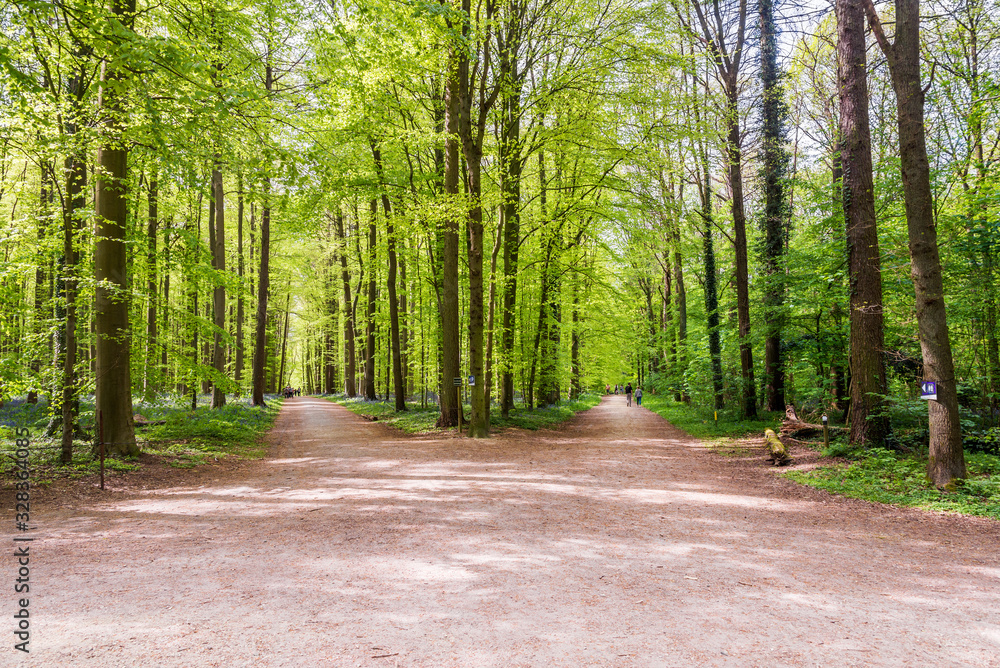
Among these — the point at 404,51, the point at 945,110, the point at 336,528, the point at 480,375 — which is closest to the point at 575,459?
the point at 480,375

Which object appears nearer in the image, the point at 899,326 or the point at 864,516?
the point at 864,516

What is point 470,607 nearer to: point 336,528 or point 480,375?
point 336,528

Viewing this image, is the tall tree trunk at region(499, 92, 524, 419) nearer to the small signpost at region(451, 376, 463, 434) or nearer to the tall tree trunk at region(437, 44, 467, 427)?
the tall tree trunk at region(437, 44, 467, 427)

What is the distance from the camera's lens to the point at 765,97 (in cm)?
1477

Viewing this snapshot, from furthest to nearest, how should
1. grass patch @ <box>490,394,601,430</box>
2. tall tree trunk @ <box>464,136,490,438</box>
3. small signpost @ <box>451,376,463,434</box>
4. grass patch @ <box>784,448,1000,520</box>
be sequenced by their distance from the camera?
grass patch @ <box>490,394,601,430</box>, small signpost @ <box>451,376,463,434</box>, tall tree trunk @ <box>464,136,490,438</box>, grass patch @ <box>784,448,1000,520</box>

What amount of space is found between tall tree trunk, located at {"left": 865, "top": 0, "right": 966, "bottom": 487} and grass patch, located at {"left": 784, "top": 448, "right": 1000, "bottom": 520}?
0.28 m

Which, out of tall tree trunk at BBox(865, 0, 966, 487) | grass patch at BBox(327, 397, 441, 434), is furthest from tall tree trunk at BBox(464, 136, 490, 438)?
tall tree trunk at BBox(865, 0, 966, 487)

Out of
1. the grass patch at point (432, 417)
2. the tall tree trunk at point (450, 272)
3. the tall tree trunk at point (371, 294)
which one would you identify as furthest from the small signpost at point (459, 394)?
the tall tree trunk at point (371, 294)

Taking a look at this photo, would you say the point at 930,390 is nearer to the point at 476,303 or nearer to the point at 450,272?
the point at 476,303

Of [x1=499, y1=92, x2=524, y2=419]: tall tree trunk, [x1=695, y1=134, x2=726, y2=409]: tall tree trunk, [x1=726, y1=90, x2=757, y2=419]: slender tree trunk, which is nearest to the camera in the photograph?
[x1=726, y1=90, x2=757, y2=419]: slender tree trunk

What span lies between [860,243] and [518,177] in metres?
7.62

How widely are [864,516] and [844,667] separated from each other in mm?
4206

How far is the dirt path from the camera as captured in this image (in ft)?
10.00

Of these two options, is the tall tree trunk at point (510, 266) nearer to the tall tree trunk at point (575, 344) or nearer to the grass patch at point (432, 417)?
the grass patch at point (432, 417)
